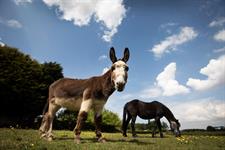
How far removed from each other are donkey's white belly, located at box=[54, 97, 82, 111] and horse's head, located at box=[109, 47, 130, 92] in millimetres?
2264

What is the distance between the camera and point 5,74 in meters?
42.3

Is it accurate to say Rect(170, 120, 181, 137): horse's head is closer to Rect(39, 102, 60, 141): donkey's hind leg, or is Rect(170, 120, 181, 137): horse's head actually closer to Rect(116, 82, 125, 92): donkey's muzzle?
Rect(39, 102, 60, 141): donkey's hind leg

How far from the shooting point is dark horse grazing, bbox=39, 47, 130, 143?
447 inches

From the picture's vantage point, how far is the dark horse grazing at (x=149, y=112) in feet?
77.5

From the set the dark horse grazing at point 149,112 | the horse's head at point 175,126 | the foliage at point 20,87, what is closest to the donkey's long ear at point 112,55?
the dark horse grazing at point 149,112

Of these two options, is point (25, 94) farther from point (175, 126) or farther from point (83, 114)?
point (83, 114)

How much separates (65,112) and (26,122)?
7172 mm

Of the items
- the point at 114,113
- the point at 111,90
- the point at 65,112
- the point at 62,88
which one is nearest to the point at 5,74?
the point at 65,112

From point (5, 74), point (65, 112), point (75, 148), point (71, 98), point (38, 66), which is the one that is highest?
point (38, 66)

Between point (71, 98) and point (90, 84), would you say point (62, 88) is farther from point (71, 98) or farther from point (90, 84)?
point (90, 84)

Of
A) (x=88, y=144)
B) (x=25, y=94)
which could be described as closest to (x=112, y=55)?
(x=88, y=144)

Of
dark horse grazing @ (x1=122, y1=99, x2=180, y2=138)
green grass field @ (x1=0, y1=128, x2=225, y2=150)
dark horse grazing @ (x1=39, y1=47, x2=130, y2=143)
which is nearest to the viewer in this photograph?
green grass field @ (x1=0, y1=128, x2=225, y2=150)

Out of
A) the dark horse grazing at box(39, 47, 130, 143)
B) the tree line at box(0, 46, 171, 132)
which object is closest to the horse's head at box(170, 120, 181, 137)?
the dark horse grazing at box(39, 47, 130, 143)

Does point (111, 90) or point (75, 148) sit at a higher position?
point (111, 90)
